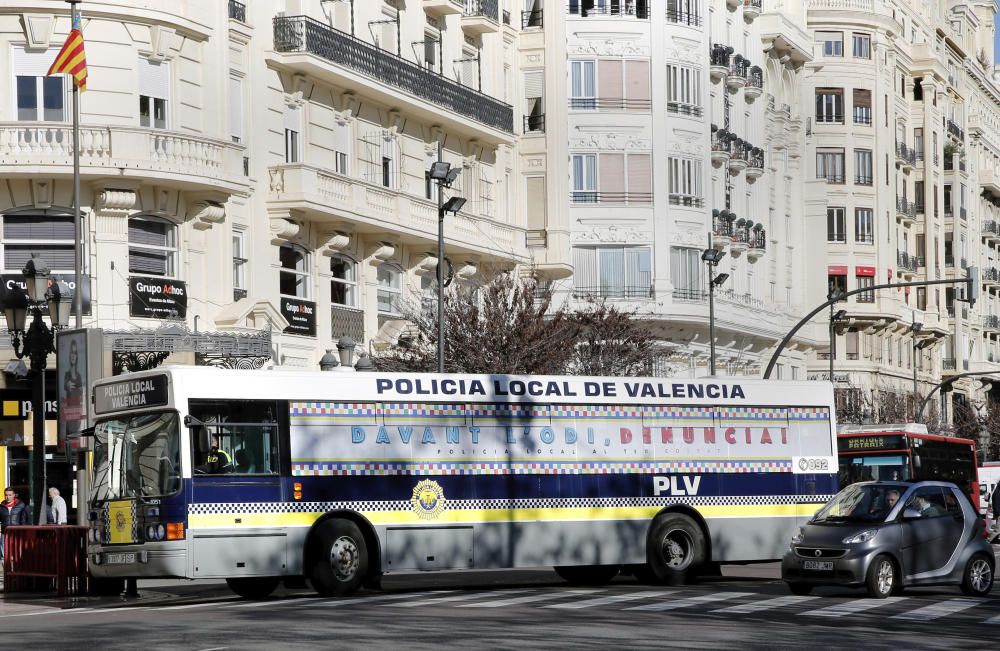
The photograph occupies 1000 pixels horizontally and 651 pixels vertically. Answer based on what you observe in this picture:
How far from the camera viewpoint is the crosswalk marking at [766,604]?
19942 millimetres

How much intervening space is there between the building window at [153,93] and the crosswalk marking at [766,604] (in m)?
18.6

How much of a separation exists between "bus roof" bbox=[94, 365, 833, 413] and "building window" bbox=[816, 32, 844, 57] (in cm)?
5620

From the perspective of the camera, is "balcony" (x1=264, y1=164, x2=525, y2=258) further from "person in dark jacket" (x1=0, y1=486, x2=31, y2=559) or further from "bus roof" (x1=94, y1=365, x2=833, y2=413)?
"bus roof" (x1=94, y1=365, x2=833, y2=413)

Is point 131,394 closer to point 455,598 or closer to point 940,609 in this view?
point 455,598

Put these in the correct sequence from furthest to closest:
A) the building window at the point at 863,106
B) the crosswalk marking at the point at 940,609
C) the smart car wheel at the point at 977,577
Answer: the building window at the point at 863,106 < the smart car wheel at the point at 977,577 < the crosswalk marking at the point at 940,609

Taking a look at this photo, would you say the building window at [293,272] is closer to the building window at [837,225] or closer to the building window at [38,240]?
the building window at [38,240]

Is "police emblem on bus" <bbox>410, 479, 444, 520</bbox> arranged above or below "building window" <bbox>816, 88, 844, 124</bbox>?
below

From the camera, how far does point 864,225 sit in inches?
3177

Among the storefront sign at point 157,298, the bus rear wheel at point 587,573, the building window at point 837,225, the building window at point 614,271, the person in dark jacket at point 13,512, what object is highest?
the building window at point 837,225

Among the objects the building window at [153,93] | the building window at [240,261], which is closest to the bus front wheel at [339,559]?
the building window at [153,93]

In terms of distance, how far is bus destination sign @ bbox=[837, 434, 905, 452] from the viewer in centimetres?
4047

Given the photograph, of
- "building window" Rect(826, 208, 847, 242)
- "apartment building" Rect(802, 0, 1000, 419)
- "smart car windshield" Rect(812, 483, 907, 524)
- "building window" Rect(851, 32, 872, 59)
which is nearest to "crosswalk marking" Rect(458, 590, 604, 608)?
"smart car windshield" Rect(812, 483, 907, 524)

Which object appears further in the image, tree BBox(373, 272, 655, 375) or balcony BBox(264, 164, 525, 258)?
tree BBox(373, 272, 655, 375)

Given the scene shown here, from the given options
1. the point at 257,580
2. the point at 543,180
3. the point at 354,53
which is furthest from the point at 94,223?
the point at 543,180
